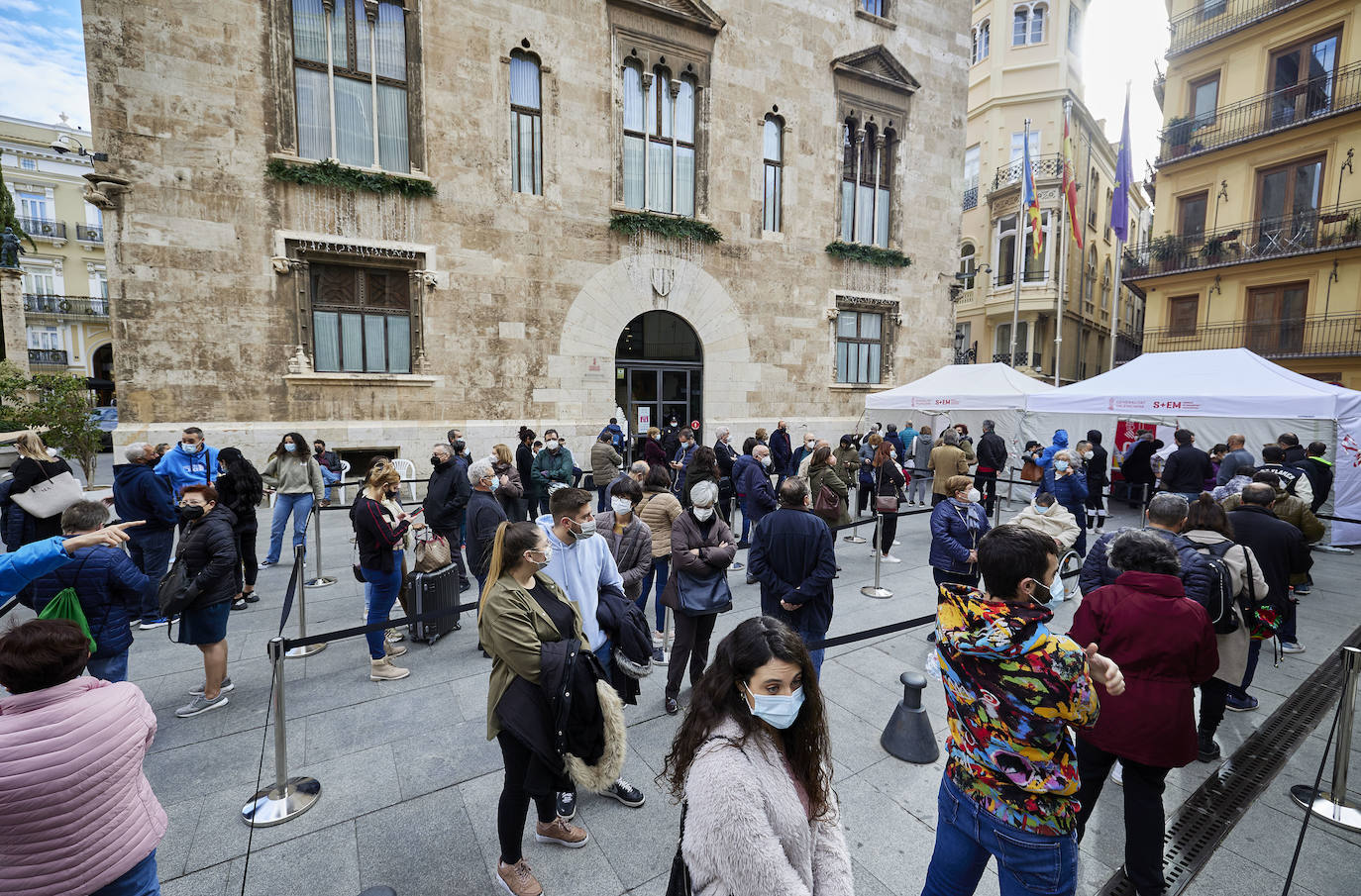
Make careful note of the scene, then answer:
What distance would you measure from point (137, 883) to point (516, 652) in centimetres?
162

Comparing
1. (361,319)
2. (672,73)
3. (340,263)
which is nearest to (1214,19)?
(672,73)

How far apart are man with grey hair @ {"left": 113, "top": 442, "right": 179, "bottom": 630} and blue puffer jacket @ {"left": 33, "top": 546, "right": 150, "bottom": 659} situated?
2341 mm

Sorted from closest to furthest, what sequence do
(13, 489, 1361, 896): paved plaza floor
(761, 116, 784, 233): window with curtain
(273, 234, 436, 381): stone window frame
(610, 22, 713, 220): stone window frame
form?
(13, 489, 1361, 896): paved plaza floor < (273, 234, 436, 381): stone window frame < (610, 22, 713, 220): stone window frame < (761, 116, 784, 233): window with curtain

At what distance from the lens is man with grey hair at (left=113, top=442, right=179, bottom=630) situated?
6062 millimetres

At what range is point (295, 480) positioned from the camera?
8031 mm

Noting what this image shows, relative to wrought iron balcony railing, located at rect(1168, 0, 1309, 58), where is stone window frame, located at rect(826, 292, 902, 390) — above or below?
below

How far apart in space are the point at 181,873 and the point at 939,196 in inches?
872

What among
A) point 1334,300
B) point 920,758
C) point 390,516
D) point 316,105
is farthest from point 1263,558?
point 1334,300

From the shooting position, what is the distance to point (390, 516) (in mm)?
5184

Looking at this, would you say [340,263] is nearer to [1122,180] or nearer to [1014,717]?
[1014,717]

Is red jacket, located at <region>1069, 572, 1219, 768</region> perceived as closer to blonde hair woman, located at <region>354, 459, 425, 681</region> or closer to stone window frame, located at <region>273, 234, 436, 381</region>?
blonde hair woman, located at <region>354, 459, 425, 681</region>

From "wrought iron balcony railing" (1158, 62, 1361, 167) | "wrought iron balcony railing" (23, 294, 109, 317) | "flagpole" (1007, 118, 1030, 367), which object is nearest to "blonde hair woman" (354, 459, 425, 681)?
"flagpole" (1007, 118, 1030, 367)

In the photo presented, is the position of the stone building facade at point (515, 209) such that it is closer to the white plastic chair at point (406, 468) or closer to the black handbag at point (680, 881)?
the white plastic chair at point (406, 468)

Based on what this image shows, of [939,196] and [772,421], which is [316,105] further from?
[939,196]
